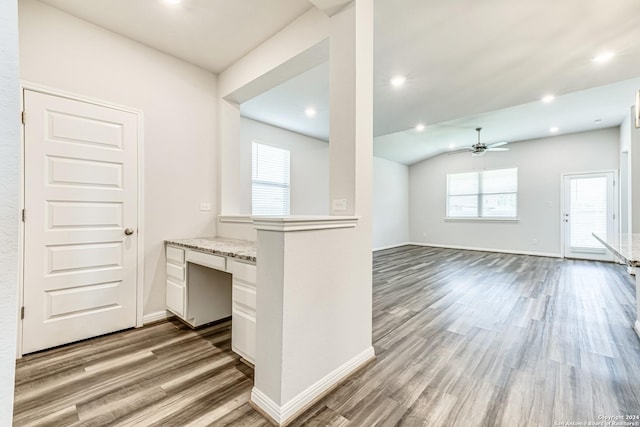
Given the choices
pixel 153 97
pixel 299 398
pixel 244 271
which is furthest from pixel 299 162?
pixel 299 398

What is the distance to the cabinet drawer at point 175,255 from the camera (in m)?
2.63

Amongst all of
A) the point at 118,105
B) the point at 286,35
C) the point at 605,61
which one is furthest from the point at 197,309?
the point at 605,61

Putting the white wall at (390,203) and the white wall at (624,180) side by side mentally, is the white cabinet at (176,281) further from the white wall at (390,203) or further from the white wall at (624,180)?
the white wall at (624,180)

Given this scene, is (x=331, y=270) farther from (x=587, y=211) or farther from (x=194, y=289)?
(x=587, y=211)

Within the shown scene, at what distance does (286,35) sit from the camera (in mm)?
2496

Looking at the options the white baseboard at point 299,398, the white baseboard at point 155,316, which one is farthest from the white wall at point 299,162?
the white baseboard at point 299,398

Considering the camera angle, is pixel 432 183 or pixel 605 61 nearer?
pixel 605 61

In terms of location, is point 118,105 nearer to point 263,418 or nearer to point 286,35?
point 286,35

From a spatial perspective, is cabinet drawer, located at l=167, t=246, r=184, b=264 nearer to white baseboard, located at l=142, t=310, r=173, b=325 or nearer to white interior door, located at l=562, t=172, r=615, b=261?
white baseboard, located at l=142, t=310, r=173, b=325

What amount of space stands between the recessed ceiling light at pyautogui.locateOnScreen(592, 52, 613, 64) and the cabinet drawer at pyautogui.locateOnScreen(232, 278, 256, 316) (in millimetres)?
4032

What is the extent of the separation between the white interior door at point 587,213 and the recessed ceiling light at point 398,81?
5.89 m

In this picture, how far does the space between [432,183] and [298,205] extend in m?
5.15

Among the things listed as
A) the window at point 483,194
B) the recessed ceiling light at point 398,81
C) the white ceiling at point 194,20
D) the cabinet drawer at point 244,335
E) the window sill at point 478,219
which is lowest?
the cabinet drawer at point 244,335

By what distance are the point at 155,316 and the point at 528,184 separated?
27.9ft
